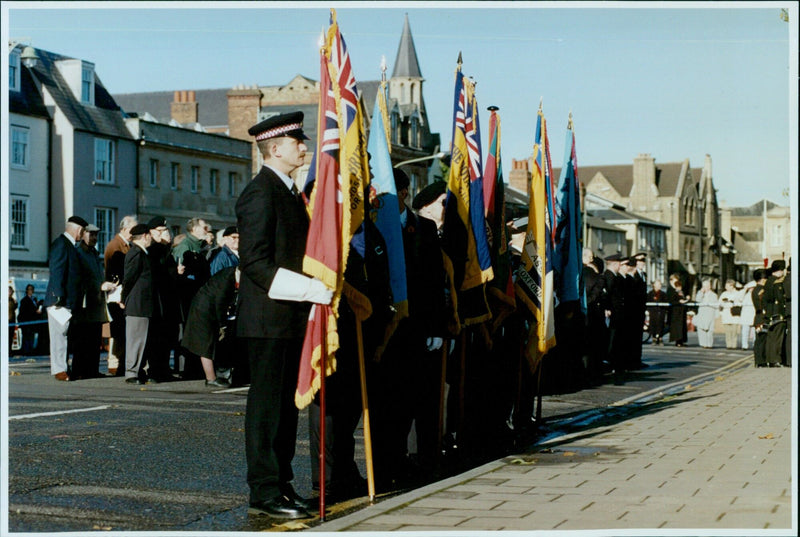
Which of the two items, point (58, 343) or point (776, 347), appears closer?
point (58, 343)

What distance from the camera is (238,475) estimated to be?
25.5 feet

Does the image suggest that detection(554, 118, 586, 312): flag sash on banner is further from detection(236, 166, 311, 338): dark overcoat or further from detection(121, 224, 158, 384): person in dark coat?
detection(236, 166, 311, 338): dark overcoat

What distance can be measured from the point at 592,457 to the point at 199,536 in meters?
3.74

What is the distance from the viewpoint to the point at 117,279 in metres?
15.4

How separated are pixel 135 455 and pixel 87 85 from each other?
148 ft

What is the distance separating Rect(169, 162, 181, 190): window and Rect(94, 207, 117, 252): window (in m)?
4.03

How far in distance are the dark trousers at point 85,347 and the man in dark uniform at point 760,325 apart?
38.1 ft

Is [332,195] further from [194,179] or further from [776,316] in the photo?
[194,179]

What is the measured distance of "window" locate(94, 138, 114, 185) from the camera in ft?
162

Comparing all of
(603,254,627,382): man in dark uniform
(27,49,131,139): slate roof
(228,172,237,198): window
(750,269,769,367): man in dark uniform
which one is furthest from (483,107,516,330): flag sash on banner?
(228,172,237,198): window

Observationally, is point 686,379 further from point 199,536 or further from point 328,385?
point 199,536

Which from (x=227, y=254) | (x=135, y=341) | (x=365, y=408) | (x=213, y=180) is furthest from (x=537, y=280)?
(x=213, y=180)

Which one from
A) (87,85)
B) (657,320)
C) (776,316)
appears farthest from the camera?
Answer: (87,85)

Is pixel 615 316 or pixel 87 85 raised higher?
pixel 87 85
